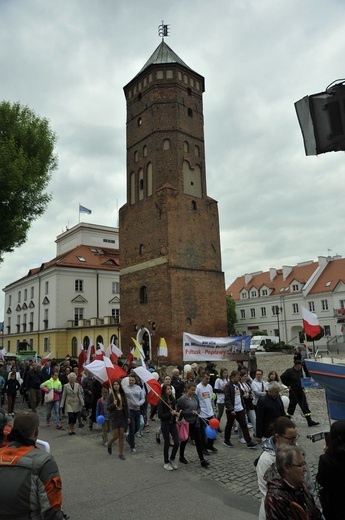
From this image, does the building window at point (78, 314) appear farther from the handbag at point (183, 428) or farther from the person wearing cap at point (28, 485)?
the person wearing cap at point (28, 485)

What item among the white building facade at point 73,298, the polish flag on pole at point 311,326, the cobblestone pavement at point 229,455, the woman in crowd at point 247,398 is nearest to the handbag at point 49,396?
the cobblestone pavement at point 229,455

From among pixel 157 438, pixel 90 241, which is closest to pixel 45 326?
pixel 90 241

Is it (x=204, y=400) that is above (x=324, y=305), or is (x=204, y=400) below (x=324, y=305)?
below

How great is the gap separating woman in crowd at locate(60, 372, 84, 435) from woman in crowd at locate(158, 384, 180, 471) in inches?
155

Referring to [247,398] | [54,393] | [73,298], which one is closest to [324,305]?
[73,298]

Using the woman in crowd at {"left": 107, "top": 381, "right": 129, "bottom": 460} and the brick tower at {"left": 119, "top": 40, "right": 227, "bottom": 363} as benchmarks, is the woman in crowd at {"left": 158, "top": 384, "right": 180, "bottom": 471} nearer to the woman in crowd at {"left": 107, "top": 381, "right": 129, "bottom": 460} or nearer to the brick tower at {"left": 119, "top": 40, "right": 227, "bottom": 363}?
the woman in crowd at {"left": 107, "top": 381, "right": 129, "bottom": 460}

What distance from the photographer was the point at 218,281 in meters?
32.3

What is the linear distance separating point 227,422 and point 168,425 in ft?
6.28

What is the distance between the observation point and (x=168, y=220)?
99.5ft

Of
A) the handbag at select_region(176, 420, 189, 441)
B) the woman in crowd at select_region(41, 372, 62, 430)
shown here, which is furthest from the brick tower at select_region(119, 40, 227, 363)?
the handbag at select_region(176, 420, 189, 441)

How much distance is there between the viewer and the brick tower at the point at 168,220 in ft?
98.0

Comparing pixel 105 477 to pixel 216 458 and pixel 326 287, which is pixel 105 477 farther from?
pixel 326 287

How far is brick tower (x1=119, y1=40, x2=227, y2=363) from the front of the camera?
29.9 m

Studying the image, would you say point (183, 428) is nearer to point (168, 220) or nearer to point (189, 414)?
point (189, 414)
